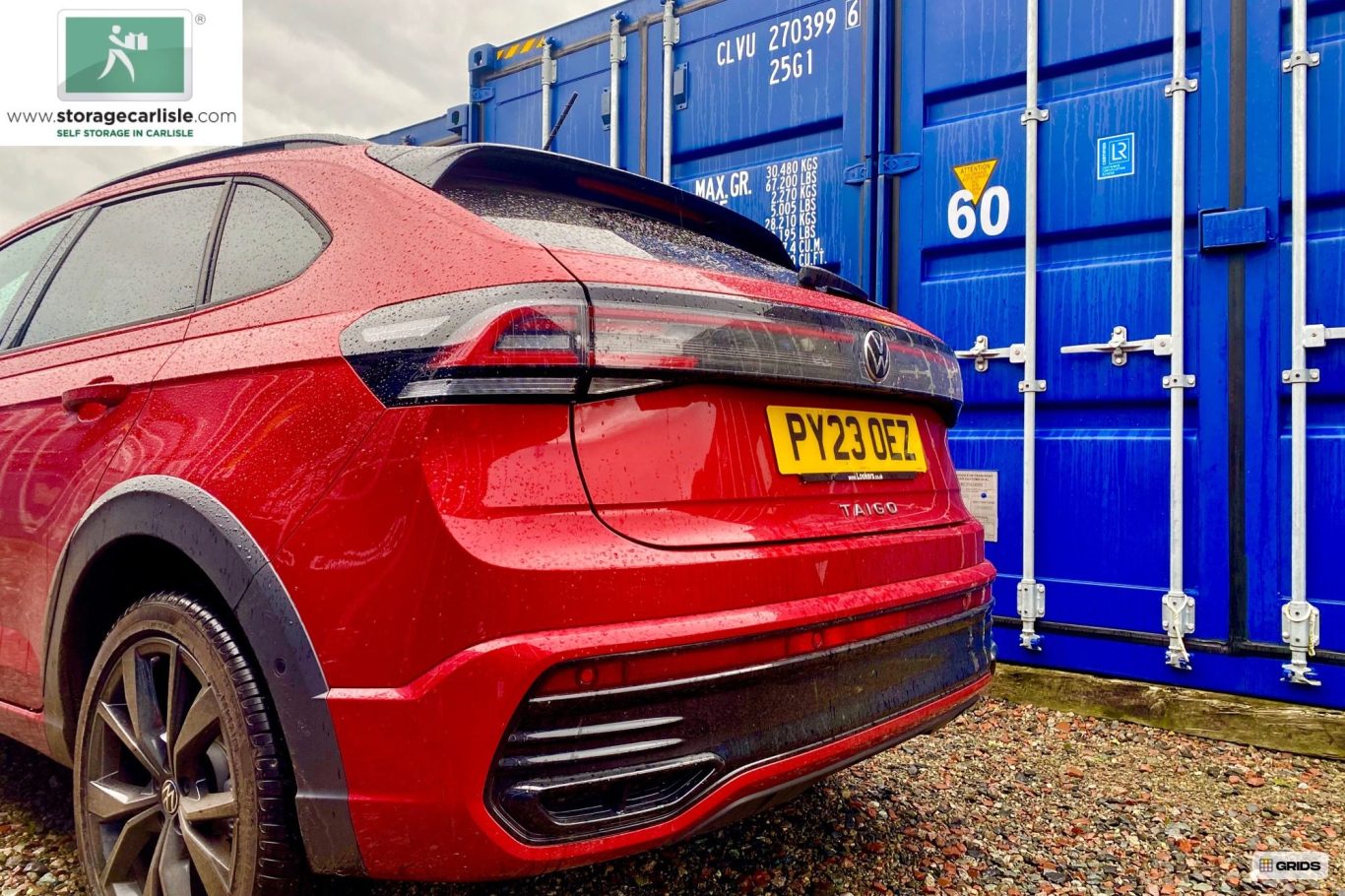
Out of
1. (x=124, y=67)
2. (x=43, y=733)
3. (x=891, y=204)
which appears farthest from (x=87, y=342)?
(x=124, y=67)

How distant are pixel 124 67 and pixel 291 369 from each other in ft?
17.4

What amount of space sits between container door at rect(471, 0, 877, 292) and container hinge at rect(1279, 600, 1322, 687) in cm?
197

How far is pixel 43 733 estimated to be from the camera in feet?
6.43

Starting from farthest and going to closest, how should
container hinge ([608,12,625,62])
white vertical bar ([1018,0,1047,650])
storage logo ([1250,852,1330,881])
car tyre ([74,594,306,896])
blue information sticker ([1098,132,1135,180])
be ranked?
container hinge ([608,12,625,62]) < white vertical bar ([1018,0,1047,650]) < blue information sticker ([1098,132,1135,180]) < storage logo ([1250,852,1330,881]) < car tyre ([74,594,306,896])

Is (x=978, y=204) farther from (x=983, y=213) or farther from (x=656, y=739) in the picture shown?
(x=656, y=739)

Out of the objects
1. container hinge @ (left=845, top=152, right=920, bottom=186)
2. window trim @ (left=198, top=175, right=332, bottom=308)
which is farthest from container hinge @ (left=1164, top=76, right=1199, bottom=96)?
window trim @ (left=198, top=175, right=332, bottom=308)

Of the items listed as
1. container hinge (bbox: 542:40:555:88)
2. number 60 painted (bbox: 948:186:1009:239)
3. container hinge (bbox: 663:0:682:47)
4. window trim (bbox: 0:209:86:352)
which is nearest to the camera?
window trim (bbox: 0:209:86:352)

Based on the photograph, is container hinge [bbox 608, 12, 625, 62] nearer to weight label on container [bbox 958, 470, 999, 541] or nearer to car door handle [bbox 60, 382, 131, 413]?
weight label on container [bbox 958, 470, 999, 541]

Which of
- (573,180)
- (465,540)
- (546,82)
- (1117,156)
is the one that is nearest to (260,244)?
(573,180)

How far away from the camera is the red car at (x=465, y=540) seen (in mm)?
1295

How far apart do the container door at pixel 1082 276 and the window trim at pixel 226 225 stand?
269 cm

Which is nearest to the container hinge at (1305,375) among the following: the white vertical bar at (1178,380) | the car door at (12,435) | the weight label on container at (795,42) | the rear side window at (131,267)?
the white vertical bar at (1178,380)

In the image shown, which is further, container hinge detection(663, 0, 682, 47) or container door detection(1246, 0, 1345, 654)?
container hinge detection(663, 0, 682, 47)

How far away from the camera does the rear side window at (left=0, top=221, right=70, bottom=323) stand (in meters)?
2.45
